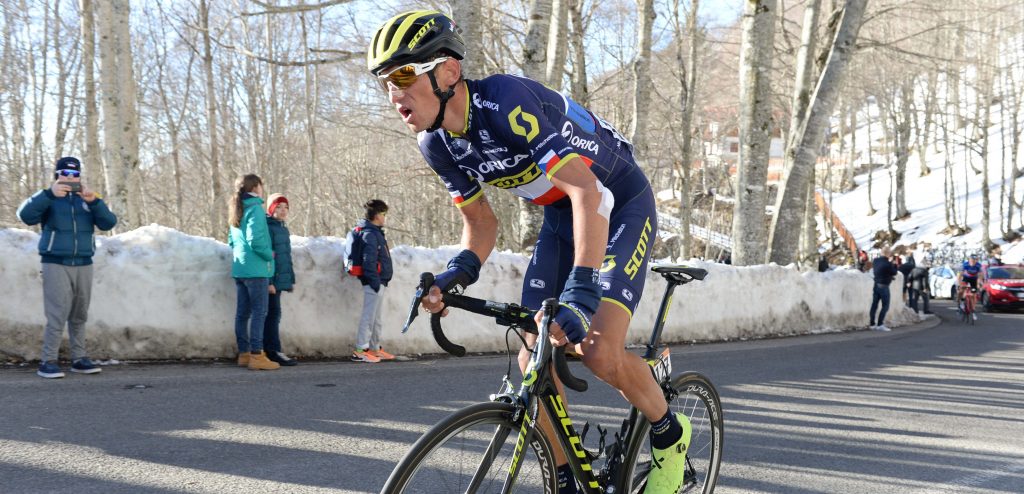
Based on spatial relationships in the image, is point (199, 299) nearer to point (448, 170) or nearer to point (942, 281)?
point (448, 170)

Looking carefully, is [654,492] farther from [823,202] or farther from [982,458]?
[823,202]

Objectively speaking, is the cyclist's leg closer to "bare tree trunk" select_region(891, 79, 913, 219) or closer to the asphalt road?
the asphalt road

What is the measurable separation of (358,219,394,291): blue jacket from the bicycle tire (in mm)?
5823

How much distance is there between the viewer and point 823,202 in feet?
178

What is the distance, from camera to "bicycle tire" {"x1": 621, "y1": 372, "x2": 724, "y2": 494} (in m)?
3.26

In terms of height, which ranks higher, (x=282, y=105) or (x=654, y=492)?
(x=282, y=105)

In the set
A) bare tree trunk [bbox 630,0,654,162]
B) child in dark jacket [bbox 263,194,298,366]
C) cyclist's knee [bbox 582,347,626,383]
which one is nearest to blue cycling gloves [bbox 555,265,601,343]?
cyclist's knee [bbox 582,347,626,383]

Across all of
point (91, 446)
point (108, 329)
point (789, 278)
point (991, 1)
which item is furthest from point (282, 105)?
point (991, 1)

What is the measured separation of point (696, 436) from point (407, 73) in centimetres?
211

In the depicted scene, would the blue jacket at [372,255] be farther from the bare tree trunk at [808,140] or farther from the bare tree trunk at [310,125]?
the bare tree trunk at [310,125]

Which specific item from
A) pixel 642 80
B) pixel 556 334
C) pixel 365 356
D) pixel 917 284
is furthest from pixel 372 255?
pixel 917 284

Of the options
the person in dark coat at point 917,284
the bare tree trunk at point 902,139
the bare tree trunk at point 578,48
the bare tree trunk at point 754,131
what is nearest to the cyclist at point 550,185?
→ the bare tree trunk at point 754,131

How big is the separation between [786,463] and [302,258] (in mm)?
6069

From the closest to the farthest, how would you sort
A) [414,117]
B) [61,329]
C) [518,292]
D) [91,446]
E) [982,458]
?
1. [414,117]
2. [91,446]
3. [982,458]
4. [61,329]
5. [518,292]
